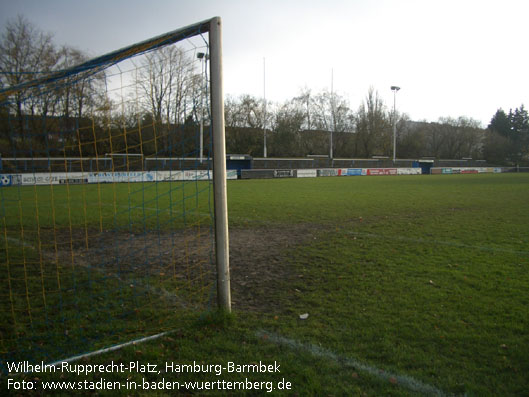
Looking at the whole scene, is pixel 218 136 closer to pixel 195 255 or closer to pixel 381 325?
pixel 381 325

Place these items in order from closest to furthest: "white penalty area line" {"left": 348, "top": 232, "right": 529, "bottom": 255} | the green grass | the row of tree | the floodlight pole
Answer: the green grass < the floodlight pole < the row of tree < "white penalty area line" {"left": 348, "top": 232, "right": 529, "bottom": 255}

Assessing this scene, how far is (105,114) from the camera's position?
540 centimetres

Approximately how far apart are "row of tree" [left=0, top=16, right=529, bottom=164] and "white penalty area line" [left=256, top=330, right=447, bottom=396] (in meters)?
2.28

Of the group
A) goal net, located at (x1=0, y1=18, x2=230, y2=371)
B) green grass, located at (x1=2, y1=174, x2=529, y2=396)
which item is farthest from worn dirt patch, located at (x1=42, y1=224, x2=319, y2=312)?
green grass, located at (x1=2, y1=174, x2=529, y2=396)

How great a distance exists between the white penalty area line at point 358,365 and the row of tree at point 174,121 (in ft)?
7.48

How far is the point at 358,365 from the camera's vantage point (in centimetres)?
288

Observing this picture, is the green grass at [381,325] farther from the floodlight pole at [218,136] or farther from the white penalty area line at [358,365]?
the floodlight pole at [218,136]

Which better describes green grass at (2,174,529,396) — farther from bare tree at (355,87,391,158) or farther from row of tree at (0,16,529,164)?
bare tree at (355,87,391,158)

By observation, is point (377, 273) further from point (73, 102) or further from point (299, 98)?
point (299, 98)

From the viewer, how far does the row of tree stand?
4.66 m

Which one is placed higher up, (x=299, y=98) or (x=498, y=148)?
(x=299, y=98)

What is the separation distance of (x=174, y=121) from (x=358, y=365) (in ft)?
14.3

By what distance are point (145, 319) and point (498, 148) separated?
78330 mm

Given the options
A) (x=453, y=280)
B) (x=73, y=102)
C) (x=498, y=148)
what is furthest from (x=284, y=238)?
(x=498, y=148)
